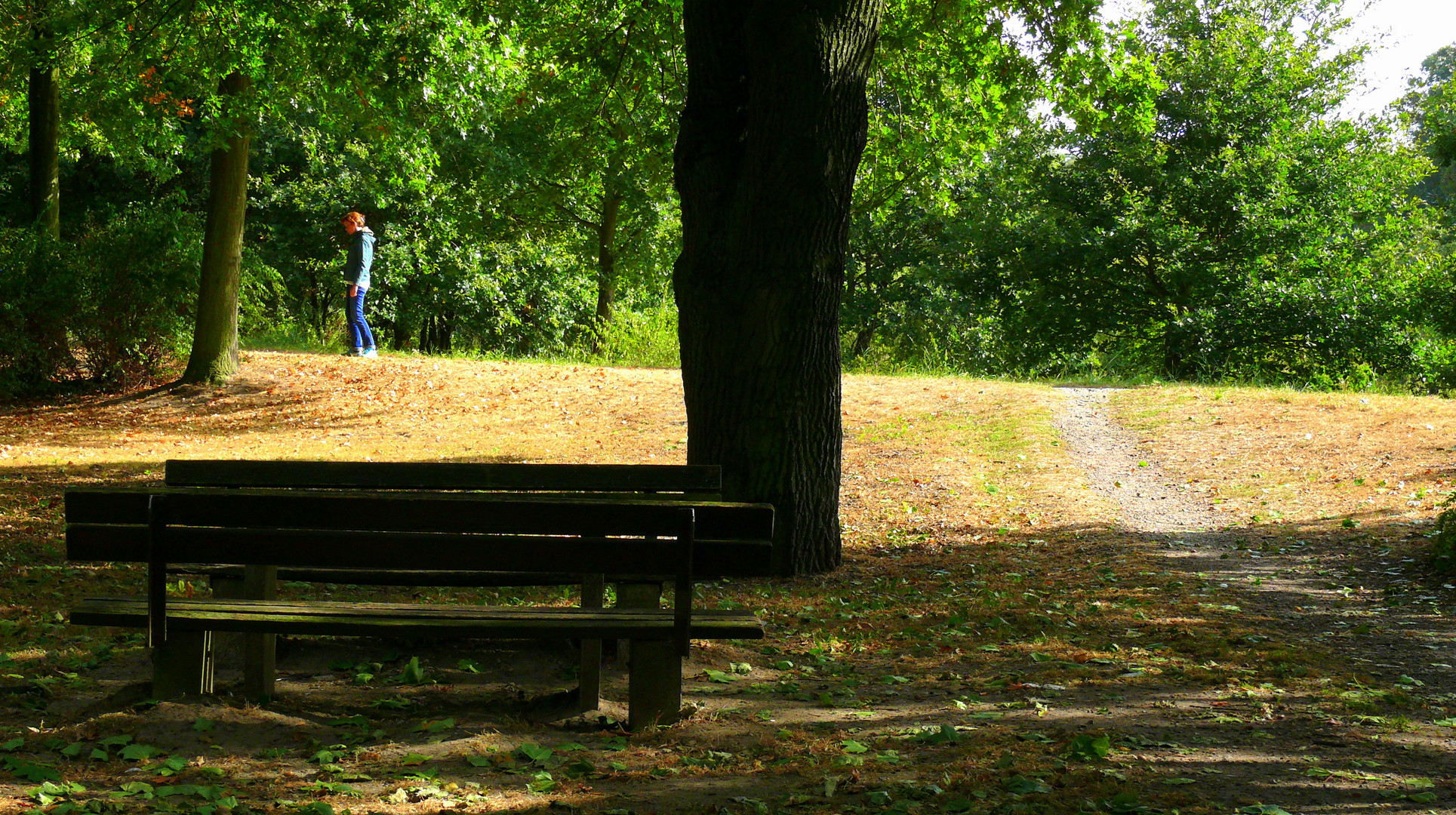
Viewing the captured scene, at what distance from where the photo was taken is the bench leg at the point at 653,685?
154 inches

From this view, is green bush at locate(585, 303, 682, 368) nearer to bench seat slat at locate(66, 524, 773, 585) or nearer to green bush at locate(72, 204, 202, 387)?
green bush at locate(72, 204, 202, 387)

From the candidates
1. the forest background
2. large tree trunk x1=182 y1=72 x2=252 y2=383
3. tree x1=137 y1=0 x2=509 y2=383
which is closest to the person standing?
the forest background

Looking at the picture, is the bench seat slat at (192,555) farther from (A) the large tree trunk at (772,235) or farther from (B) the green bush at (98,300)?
(B) the green bush at (98,300)

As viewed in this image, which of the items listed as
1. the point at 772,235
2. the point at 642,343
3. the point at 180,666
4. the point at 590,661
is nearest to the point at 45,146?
the point at 642,343

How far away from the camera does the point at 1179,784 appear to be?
338 cm

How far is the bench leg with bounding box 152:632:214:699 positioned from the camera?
389cm

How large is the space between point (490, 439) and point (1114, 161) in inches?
609

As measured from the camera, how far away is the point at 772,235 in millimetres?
6414

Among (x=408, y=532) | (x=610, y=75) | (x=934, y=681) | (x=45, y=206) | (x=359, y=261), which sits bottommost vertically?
(x=934, y=681)

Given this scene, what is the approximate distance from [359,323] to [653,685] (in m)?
14.4

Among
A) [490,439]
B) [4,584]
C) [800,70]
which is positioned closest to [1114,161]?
[490,439]

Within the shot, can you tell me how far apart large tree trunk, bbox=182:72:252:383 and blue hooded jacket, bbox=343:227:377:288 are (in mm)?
2039

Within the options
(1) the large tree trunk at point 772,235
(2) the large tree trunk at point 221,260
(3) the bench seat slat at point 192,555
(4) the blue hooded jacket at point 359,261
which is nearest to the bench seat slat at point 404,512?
(3) the bench seat slat at point 192,555

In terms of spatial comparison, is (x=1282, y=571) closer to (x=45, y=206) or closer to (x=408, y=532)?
(x=408, y=532)
